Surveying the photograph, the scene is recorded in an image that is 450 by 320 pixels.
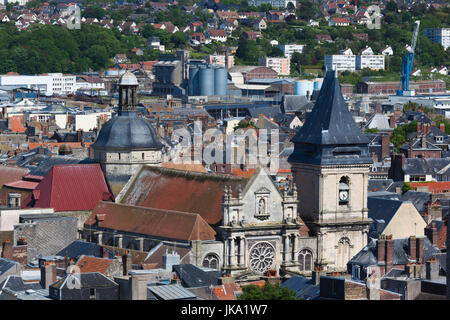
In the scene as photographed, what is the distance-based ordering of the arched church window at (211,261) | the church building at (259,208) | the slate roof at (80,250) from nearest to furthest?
the arched church window at (211,261) < the church building at (259,208) < the slate roof at (80,250)

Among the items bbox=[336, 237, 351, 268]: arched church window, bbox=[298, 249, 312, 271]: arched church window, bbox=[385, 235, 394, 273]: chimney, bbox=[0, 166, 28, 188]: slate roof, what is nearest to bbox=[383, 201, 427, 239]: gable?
bbox=[336, 237, 351, 268]: arched church window

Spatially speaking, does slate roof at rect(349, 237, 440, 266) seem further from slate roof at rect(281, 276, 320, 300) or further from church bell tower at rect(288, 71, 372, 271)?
slate roof at rect(281, 276, 320, 300)

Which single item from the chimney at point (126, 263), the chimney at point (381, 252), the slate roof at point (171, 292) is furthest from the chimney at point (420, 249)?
the slate roof at point (171, 292)

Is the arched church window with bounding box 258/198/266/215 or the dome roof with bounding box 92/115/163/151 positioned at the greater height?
the dome roof with bounding box 92/115/163/151

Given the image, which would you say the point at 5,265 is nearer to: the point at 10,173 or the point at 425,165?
the point at 10,173

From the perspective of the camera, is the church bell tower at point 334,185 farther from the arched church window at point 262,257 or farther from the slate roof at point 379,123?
the slate roof at point 379,123

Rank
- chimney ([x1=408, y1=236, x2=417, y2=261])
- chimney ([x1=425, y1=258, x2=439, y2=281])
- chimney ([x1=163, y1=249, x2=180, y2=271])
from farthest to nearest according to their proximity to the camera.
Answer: chimney ([x1=408, y1=236, x2=417, y2=261]) → chimney ([x1=163, y1=249, x2=180, y2=271]) → chimney ([x1=425, y1=258, x2=439, y2=281])
